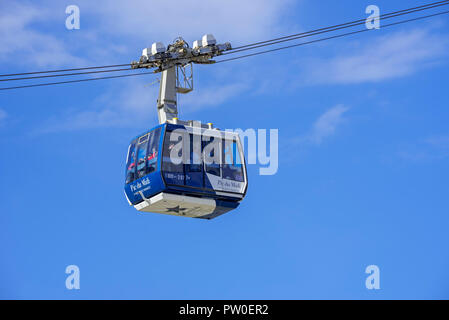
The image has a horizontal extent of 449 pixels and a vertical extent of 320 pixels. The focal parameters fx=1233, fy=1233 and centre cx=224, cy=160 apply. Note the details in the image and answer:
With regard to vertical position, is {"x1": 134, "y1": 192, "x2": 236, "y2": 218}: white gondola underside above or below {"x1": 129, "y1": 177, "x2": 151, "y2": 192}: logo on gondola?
below

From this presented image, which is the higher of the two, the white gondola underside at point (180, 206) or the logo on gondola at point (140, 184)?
the logo on gondola at point (140, 184)

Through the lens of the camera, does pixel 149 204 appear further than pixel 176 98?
No

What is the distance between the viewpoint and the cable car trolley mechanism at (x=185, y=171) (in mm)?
53281

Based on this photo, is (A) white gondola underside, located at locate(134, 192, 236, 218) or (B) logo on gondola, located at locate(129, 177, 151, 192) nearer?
(A) white gondola underside, located at locate(134, 192, 236, 218)

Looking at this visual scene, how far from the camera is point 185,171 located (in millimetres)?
53562

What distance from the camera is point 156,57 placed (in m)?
57.2

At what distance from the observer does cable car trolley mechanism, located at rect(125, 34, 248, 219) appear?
175 ft

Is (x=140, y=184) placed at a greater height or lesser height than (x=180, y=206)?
greater

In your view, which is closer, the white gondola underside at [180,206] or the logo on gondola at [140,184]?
the white gondola underside at [180,206]
